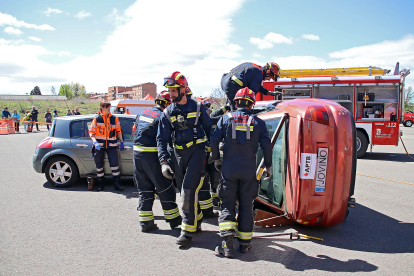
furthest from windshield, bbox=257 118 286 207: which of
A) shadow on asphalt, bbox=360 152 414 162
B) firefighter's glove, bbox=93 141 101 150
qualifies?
shadow on asphalt, bbox=360 152 414 162

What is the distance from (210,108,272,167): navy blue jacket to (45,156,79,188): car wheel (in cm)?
428

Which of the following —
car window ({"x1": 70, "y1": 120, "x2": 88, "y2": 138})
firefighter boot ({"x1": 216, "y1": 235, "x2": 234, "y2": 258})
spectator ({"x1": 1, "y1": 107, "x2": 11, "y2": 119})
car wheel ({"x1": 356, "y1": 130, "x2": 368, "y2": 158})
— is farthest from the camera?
spectator ({"x1": 1, "y1": 107, "x2": 11, "y2": 119})

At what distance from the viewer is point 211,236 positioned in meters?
4.11

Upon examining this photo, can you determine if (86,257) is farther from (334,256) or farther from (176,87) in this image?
(334,256)

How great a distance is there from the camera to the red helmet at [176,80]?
391 cm

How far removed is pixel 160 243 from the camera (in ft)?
12.8

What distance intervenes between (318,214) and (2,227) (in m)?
4.34

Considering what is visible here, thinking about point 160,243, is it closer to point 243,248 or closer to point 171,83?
point 243,248

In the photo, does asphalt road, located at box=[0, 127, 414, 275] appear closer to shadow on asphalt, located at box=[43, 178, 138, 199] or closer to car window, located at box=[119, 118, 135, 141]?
shadow on asphalt, located at box=[43, 178, 138, 199]

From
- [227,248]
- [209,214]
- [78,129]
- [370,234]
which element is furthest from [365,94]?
[227,248]

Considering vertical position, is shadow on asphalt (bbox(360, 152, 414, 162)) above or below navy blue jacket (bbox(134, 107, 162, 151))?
below

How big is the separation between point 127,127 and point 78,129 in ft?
3.49

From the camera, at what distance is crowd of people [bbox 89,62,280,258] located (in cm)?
359

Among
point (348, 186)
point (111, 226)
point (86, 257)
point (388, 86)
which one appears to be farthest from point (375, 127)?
point (86, 257)
